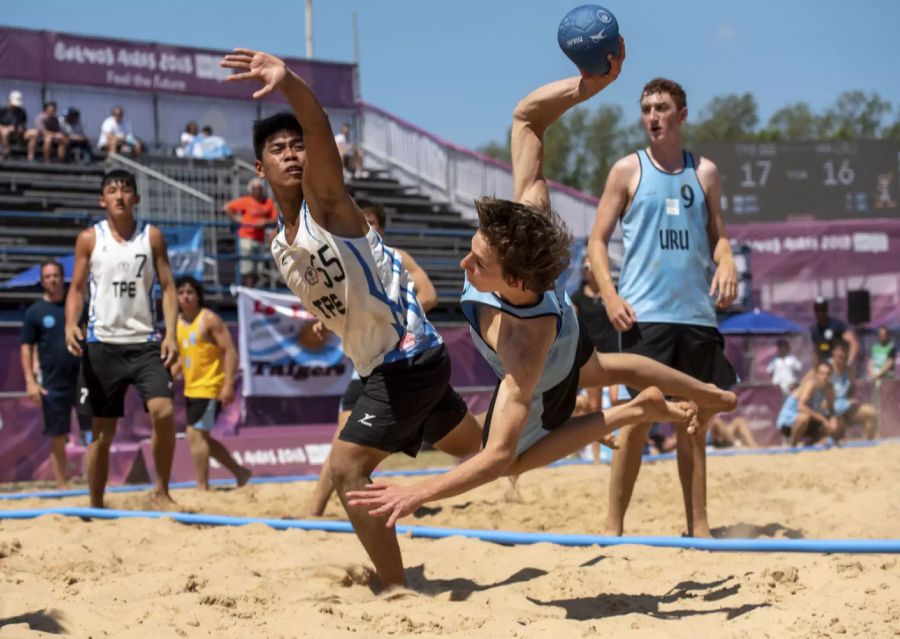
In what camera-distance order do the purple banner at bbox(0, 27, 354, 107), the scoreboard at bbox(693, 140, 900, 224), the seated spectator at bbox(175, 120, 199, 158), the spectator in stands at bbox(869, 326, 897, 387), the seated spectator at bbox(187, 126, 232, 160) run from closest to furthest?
the spectator in stands at bbox(869, 326, 897, 387) < the seated spectator at bbox(187, 126, 232, 160) < the purple banner at bbox(0, 27, 354, 107) < the seated spectator at bbox(175, 120, 199, 158) < the scoreboard at bbox(693, 140, 900, 224)

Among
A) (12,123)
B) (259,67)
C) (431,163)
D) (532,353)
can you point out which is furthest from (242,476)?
(431,163)

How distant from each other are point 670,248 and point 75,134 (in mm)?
17250

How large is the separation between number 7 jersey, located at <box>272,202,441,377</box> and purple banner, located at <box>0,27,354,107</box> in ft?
59.3

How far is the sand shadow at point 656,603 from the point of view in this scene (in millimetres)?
4262

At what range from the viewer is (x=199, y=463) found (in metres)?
9.50

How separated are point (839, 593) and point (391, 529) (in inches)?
69.1

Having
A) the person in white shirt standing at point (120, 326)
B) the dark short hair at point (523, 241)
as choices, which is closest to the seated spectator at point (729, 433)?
the person in white shirt standing at point (120, 326)

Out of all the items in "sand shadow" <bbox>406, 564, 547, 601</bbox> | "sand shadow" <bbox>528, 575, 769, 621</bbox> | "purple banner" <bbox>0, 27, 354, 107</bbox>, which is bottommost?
"sand shadow" <bbox>406, 564, 547, 601</bbox>

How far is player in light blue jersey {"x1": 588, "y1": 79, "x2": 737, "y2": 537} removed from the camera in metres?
5.87

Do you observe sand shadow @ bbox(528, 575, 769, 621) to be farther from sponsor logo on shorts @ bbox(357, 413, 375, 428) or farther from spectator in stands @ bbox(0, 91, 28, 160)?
spectator in stands @ bbox(0, 91, 28, 160)

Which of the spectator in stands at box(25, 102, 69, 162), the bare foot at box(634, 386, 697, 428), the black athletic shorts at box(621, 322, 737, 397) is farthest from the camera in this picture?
the spectator in stands at box(25, 102, 69, 162)

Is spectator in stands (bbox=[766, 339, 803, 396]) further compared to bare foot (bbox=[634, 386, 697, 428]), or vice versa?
spectator in stands (bbox=[766, 339, 803, 396])

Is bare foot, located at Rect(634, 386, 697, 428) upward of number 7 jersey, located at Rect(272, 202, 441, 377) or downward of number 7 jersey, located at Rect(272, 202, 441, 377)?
downward

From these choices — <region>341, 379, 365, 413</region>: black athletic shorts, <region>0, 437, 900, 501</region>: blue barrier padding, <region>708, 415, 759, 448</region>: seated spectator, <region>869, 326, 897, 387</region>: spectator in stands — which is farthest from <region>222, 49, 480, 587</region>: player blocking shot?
<region>869, 326, 897, 387</region>: spectator in stands
